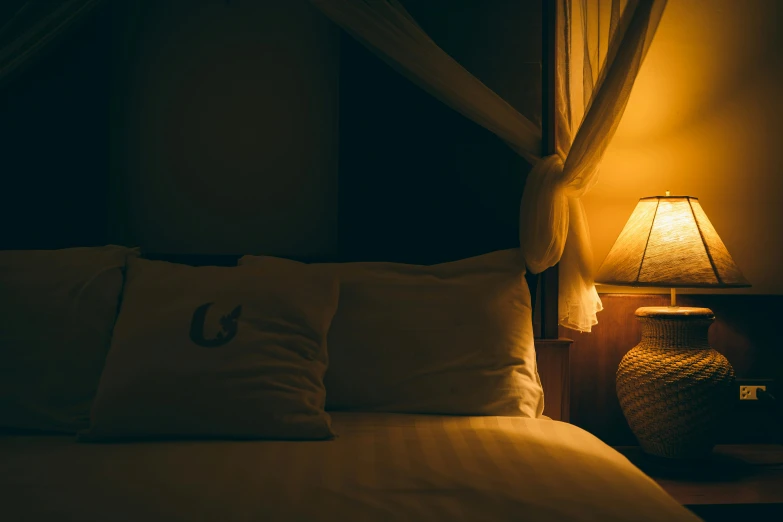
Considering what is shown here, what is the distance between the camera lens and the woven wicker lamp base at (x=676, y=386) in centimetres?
173

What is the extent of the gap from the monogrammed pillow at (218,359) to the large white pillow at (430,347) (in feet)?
0.44

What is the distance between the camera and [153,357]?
137 centimetres

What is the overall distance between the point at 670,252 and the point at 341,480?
1235 mm

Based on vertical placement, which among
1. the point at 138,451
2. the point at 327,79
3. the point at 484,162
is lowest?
the point at 138,451

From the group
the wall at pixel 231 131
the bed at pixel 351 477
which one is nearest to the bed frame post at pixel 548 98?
the bed at pixel 351 477

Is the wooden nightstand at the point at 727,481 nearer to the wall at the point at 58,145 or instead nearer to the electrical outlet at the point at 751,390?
the electrical outlet at the point at 751,390

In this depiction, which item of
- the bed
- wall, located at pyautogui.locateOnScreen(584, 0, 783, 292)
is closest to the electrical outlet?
wall, located at pyautogui.locateOnScreen(584, 0, 783, 292)

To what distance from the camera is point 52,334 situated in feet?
4.91

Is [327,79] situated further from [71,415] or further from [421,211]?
[71,415]

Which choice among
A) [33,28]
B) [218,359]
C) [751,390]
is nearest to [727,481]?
[751,390]

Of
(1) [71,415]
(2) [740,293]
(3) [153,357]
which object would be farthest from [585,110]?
(1) [71,415]

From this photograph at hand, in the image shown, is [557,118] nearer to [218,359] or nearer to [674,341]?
[674,341]

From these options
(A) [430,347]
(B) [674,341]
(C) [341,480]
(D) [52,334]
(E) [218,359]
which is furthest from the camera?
(B) [674,341]

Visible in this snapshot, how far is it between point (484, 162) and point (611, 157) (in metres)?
0.52
